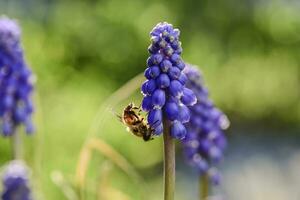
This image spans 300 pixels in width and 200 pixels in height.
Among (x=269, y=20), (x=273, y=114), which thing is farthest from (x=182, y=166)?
(x=269, y=20)

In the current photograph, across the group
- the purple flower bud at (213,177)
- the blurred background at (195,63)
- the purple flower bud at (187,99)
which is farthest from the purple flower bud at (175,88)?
the blurred background at (195,63)

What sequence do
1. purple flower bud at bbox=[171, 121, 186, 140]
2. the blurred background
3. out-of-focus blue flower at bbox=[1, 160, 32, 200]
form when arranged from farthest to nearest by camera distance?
1. the blurred background
2. out-of-focus blue flower at bbox=[1, 160, 32, 200]
3. purple flower bud at bbox=[171, 121, 186, 140]

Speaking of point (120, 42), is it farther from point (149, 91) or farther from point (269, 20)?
point (149, 91)

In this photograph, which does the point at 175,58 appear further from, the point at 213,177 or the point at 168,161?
the point at 213,177

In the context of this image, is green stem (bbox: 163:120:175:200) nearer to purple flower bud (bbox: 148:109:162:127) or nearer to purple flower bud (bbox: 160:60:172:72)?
purple flower bud (bbox: 148:109:162:127)

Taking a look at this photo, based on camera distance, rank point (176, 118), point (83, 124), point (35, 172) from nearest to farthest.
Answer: point (176, 118)
point (35, 172)
point (83, 124)

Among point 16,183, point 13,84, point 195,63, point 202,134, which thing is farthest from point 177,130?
point 195,63

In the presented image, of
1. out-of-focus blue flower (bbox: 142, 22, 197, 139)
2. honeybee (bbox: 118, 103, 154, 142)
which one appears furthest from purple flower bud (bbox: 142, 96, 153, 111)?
honeybee (bbox: 118, 103, 154, 142)

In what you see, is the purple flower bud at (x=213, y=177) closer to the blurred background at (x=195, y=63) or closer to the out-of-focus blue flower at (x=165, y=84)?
the out-of-focus blue flower at (x=165, y=84)
